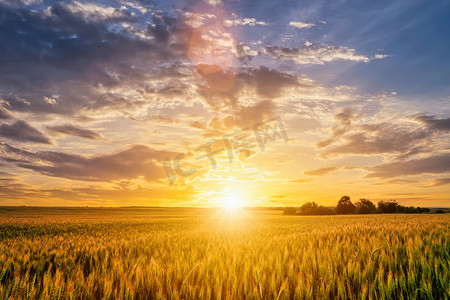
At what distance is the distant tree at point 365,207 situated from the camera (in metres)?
67.8

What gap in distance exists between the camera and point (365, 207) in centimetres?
6794

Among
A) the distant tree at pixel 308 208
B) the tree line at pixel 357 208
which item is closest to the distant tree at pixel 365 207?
the tree line at pixel 357 208

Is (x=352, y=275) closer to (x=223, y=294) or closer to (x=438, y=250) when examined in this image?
(x=223, y=294)

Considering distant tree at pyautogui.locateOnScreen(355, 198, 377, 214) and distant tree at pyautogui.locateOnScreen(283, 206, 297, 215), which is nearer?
distant tree at pyautogui.locateOnScreen(355, 198, 377, 214)

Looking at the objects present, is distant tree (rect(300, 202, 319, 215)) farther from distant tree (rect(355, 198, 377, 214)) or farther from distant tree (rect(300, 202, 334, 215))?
distant tree (rect(355, 198, 377, 214))

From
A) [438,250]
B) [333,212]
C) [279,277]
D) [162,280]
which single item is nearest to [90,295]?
[162,280]

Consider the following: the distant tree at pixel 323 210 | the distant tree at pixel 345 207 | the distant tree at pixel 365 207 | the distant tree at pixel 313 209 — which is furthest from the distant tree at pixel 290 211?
the distant tree at pixel 365 207

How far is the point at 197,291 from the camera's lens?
2934 mm

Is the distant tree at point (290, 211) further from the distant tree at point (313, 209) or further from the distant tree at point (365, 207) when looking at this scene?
the distant tree at point (365, 207)

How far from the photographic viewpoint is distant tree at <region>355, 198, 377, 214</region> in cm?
6775

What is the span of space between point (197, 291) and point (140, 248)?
4.16 meters

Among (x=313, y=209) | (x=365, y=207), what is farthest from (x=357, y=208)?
(x=313, y=209)

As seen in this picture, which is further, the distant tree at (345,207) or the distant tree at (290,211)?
the distant tree at (290,211)

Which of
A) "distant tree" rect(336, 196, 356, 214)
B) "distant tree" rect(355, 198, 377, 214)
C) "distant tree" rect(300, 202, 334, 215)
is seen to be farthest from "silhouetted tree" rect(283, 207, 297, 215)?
"distant tree" rect(355, 198, 377, 214)
